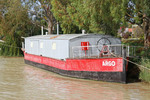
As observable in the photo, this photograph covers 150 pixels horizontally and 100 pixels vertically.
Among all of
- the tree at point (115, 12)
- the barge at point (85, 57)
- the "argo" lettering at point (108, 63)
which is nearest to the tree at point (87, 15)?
the tree at point (115, 12)

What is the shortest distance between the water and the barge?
1.82 ft

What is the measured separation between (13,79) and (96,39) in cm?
592

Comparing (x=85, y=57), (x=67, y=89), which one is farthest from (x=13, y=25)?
(x=67, y=89)

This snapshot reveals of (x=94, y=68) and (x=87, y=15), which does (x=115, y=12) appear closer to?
(x=94, y=68)

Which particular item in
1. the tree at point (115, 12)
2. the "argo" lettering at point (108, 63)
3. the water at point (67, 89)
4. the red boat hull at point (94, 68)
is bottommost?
the water at point (67, 89)

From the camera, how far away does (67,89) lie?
43.5 ft

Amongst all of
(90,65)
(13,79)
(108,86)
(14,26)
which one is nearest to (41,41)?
(13,79)

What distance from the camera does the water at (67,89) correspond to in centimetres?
1170

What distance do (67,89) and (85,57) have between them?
342 cm

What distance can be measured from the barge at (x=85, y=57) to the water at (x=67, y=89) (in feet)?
1.82

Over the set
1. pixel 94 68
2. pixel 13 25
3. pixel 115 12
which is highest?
pixel 13 25

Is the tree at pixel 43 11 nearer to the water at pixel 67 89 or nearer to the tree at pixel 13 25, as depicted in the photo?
the tree at pixel 13 25

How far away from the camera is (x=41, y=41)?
71.0 ft

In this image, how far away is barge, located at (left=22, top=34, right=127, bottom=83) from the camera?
1425 cm
